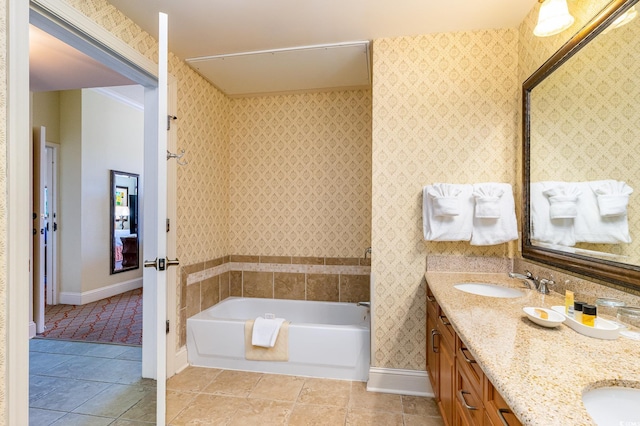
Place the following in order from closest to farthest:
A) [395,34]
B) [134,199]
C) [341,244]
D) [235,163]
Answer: [395,34]
[341,244]
[235,163]
[134,199]

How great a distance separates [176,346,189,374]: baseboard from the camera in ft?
8.40

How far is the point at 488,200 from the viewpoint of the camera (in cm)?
201

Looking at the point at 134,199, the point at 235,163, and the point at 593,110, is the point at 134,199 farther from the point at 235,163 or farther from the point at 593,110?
the point at 593,110

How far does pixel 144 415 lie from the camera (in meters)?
2.00

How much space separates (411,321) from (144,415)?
1807 mm

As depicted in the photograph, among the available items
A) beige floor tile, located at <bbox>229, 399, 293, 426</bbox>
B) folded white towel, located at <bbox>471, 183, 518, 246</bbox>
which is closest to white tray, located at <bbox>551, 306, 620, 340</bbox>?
folded white towel, located at <bbox>471, 183, 518, 246</bbox>

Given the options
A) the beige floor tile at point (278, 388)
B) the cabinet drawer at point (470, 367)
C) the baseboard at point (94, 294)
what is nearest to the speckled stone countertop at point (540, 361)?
the cabinet drawer at point (470, 367)

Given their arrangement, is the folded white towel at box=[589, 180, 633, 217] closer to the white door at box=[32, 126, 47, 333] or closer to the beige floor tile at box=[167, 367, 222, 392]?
the beige floor tile at box=[167, 367, 222, 392]

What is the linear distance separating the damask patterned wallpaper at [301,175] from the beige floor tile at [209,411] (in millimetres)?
1454

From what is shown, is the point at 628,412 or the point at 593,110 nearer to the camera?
the point at 628,412

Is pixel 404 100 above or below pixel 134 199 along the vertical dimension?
above

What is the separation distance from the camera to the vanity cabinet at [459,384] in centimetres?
92

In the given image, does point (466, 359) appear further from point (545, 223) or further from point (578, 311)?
point (545, 223)

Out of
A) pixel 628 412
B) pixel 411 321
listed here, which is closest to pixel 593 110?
pixel 628 412
